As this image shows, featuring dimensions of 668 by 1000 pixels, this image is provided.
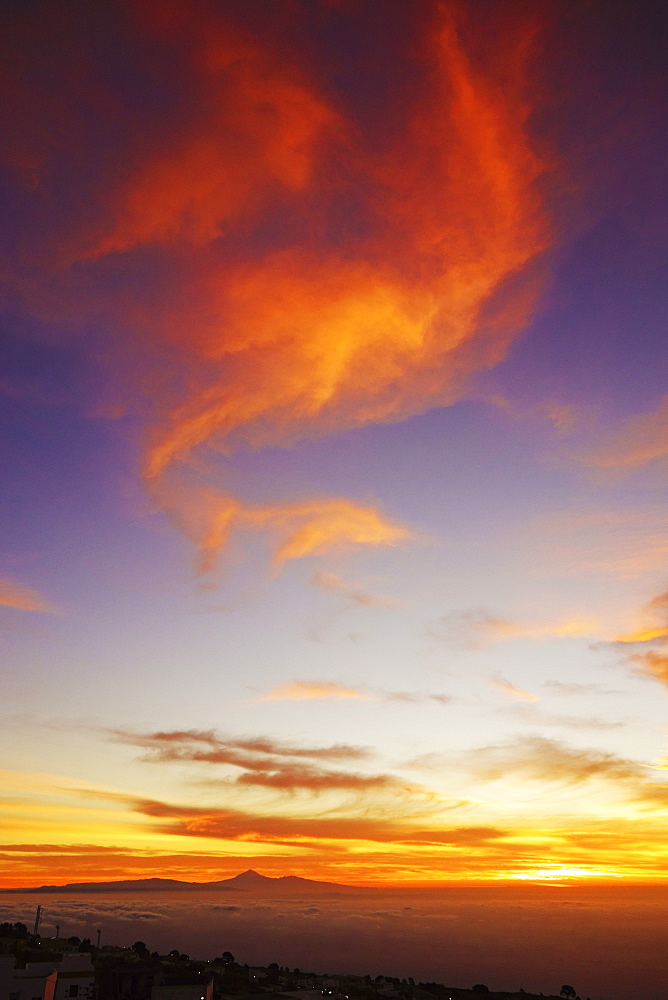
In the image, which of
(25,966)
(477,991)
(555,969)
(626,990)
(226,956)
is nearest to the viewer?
(25,966)

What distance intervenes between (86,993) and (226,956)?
383 ft

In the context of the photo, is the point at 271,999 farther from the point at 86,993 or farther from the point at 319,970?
the point at 319,970

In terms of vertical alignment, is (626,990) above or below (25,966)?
below

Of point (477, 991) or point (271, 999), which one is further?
point (477, 991)

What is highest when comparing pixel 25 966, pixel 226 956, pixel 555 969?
pixel 25 966

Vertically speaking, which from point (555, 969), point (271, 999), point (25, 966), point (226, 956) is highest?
point (25, 966)

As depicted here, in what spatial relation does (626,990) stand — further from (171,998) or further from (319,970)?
(171,998)

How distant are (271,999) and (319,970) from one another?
15880 cm

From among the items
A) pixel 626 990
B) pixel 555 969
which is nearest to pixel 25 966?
pixel 626 990

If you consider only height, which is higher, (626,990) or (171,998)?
(171,998)

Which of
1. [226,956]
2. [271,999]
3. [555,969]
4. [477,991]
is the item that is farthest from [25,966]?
[555,969]

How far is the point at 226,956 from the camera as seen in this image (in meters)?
147

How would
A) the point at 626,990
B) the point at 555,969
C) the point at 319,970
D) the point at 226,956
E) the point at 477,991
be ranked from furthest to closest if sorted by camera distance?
the point at 555,969
the point at 319,970
the point at 626,990
the point at 226,956
the point at 477,991

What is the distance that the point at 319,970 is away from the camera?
182 meters
